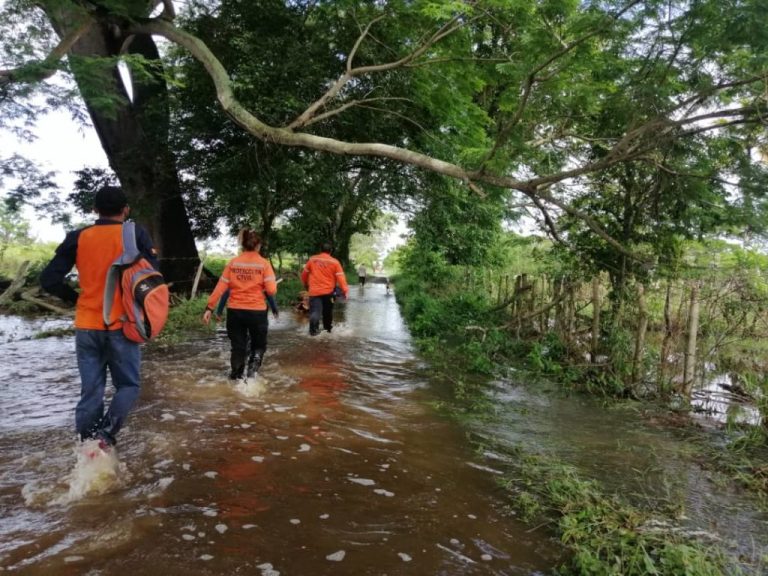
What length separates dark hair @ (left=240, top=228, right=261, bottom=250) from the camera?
6.30 metres

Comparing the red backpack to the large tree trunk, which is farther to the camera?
the large tree trunk

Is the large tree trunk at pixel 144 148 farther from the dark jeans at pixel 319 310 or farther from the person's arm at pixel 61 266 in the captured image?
the person's arm at pixel 61 266

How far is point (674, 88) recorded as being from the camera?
6625 mm

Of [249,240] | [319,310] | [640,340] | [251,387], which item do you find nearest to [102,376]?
[251,387]

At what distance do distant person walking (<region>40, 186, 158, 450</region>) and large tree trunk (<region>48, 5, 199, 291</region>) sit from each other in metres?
10.3

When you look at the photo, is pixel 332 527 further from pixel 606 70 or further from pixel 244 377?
pixel 606 70

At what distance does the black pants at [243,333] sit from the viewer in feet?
20.7

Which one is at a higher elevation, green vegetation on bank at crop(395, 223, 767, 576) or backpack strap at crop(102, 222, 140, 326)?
backpack strap at crop(102, 222, 140, 326)

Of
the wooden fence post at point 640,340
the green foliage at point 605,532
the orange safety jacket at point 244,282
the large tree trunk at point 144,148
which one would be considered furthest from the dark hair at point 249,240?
the large tree trunk at point 144,148

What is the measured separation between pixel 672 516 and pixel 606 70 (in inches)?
249

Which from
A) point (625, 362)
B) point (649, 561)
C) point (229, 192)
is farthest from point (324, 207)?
point (649, 561)

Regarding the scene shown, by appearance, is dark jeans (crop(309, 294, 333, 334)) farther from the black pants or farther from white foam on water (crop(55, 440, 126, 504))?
white foam on water (crop(55, 440, 126, 504))

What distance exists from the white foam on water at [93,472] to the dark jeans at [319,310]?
6.49 metres

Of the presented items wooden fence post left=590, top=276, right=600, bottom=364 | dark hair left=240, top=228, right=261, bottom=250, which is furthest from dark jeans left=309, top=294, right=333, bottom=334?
wooden fence post left=590, top=276, right=600, bottom=364
